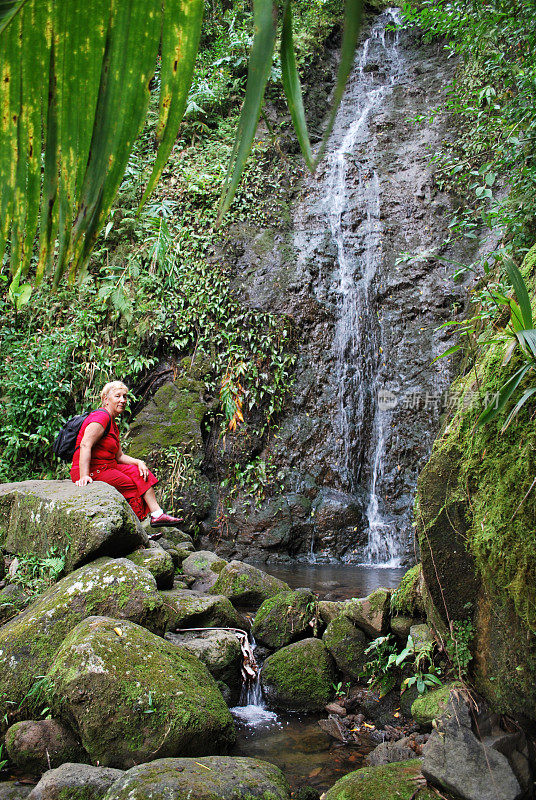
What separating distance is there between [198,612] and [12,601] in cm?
138

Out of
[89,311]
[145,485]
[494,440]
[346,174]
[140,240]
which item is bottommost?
[145,485]

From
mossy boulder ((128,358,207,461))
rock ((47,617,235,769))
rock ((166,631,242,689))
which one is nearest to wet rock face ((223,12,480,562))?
mossy boulder ((128,358,207,461))

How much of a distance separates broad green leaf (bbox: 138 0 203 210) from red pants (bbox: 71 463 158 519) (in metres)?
5.08

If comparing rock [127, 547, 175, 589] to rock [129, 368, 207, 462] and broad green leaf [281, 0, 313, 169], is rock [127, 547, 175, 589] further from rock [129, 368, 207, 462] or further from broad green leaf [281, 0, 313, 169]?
broad green leaf [281, 0, 313, 169]

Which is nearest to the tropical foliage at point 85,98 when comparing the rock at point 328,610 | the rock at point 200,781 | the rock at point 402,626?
the rock at point 200,781

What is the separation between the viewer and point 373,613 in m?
3.95

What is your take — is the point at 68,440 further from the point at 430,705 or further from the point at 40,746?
the point at 430,705

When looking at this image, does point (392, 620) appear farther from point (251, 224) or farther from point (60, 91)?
point (251, 224)

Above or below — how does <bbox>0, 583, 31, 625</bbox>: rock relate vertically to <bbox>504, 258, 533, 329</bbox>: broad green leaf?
below

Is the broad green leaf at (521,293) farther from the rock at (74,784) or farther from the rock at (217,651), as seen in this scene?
the rock at (217,651)

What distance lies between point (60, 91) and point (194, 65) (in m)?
0.13

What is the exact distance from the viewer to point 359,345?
8.91m

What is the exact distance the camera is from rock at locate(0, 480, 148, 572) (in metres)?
3.94

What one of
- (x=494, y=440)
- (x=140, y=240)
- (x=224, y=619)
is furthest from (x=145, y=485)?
(x=140, y=240)
